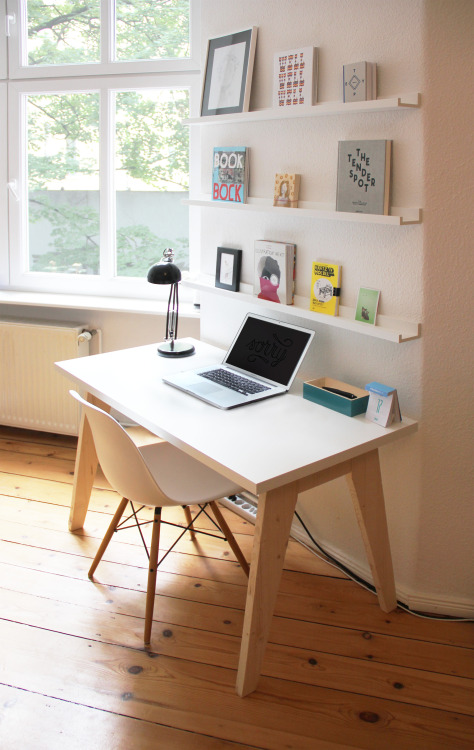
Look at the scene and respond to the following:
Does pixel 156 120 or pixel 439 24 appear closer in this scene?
pixel 439 24

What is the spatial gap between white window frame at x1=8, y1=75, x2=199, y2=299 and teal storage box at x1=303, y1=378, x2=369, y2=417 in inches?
47.9

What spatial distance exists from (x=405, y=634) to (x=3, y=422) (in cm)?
212

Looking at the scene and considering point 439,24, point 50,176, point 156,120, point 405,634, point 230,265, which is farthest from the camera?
point 50,176

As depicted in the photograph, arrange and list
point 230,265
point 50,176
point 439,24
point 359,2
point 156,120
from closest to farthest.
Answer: point 439,24 < point 359,2 < point 230,265 < point 156,120 < point 50,176

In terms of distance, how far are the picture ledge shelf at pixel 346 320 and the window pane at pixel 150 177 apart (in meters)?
0.66

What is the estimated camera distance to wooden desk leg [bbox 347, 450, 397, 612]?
206 centimetres

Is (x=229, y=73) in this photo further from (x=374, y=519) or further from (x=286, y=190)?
(x=374, y=519)

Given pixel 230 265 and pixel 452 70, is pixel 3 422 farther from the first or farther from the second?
pixel 452 70

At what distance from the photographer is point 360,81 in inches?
77.4

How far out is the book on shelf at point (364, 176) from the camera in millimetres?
1969

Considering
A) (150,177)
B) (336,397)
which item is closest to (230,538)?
(336,397)

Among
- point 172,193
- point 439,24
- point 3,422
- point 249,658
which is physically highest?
point 439,24

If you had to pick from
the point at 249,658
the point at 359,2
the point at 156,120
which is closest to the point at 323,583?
the point at 249,658

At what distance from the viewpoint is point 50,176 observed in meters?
3.33
